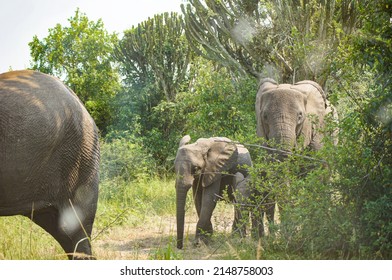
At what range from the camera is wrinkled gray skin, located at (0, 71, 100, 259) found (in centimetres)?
376

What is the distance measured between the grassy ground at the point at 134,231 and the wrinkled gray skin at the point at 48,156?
0.81 ft

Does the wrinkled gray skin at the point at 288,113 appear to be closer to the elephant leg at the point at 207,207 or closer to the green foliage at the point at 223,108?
the elephant leg at the point at 207,207

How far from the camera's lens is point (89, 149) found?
4.12 m

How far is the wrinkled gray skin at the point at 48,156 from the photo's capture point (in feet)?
12.3

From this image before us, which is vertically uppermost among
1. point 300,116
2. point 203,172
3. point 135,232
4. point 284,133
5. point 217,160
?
point 300,116

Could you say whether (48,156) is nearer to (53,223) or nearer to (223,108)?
(53,223)

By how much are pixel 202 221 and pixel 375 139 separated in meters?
3.11

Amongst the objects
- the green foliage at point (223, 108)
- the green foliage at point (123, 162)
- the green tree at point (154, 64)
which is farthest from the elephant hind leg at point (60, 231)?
the green tree at point (154, 64)

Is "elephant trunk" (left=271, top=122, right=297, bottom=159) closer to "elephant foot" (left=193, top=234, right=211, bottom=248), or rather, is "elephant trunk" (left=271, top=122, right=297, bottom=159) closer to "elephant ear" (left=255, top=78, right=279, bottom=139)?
"elephant ear" (left=255, top=78, right=279, bottom=139)

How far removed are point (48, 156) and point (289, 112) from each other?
2.91 metres

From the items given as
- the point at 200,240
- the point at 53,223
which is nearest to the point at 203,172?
the point at 200,240

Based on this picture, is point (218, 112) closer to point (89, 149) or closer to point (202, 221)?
point (202, 221)

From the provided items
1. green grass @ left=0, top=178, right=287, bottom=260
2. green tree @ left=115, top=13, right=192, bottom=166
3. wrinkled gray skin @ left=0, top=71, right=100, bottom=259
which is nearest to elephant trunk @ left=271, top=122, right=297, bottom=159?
green grass @ left=0, top=178, right=287, bottom=260

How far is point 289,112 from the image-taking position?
6.20 meters
